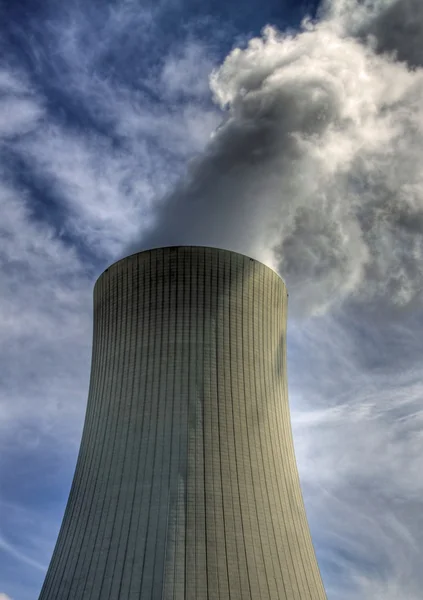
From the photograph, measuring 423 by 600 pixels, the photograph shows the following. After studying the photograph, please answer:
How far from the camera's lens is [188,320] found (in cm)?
1293

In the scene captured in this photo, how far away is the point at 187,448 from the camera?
1184 centimetres

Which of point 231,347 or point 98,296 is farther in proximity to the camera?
point 98,296

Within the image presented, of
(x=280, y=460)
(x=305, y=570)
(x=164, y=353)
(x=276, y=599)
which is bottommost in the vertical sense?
(x=276, y=599)

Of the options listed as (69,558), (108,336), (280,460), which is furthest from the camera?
(108,336)

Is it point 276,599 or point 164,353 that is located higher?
point 164,353

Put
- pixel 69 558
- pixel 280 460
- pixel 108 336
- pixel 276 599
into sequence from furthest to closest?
1. pixel 108 336
2. pixel 280 460
3. pixel 69 558
4. pixel 276 599

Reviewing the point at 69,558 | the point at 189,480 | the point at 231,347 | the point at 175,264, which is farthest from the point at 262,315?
the point at 69,558

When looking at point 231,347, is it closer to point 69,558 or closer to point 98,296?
point 98,296

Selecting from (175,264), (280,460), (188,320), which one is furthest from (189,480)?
(175,264)

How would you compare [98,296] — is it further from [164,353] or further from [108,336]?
[164,353]

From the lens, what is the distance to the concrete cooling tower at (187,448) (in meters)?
10.9

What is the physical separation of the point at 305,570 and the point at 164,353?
465 centimetres

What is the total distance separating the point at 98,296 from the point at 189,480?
477 centimetres

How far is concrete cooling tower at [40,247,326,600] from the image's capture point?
10.9 meters
